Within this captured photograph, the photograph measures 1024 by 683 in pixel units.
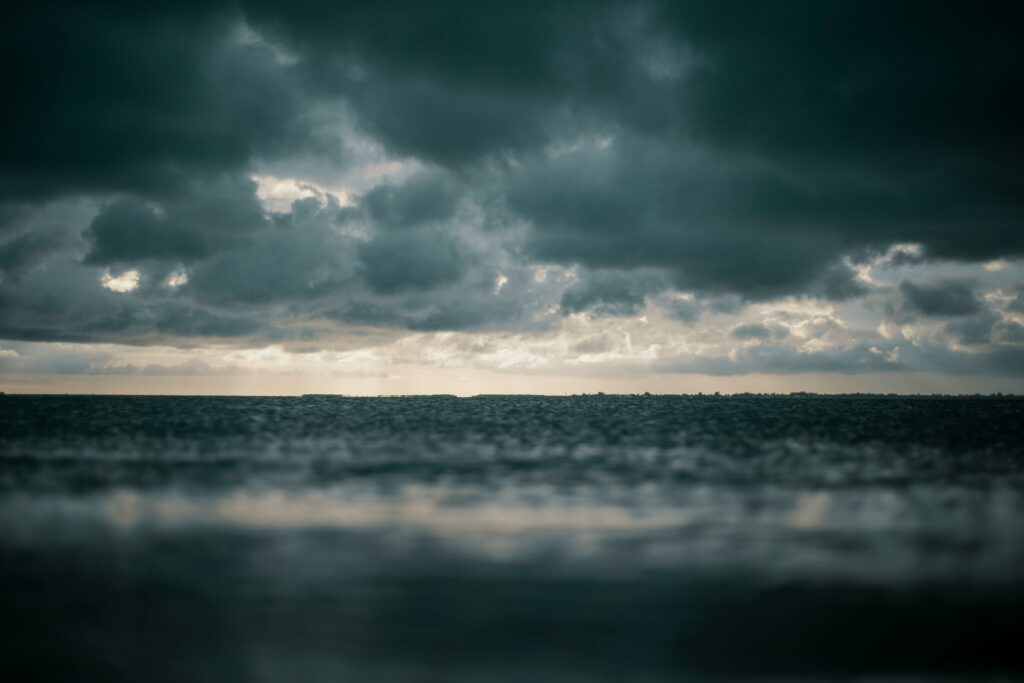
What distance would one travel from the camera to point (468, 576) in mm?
14828

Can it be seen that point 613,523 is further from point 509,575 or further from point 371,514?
point 371,514

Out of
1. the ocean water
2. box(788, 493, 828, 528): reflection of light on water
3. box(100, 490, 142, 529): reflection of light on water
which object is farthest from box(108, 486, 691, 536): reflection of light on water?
box(788, 493, 828, 528): reflection of light on water

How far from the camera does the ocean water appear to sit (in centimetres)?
1062

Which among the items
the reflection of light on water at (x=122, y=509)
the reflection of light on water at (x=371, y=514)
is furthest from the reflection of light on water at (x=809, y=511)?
the reflection of light on water at (x=122, y=509)

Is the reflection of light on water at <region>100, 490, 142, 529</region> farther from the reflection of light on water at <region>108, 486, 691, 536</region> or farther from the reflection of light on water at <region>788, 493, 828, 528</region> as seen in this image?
the reflection of light on water at <region>788, 493, 828, 528</region>

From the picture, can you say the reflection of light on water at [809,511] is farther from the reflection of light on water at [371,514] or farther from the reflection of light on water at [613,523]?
the reflection of light on water at [371,514]

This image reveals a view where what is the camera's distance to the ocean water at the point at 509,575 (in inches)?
418

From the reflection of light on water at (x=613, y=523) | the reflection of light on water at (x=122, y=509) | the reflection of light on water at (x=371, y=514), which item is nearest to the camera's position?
the reflection of light on water at (x=613, y=523)

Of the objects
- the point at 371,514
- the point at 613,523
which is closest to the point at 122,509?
the point at 371,514

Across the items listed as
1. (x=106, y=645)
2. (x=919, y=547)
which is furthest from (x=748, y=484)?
(x=106, y=645)

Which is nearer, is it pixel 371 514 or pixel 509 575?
pixel 509 575

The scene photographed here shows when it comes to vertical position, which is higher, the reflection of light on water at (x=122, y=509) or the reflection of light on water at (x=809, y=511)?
the reflection of light on water at (x=809, y=511)

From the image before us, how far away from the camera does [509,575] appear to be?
14.9 meters

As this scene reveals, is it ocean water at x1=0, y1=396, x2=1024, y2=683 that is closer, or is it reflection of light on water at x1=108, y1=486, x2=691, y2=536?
ocean water at x1=0, y1=396, x2=1024, y2=683
